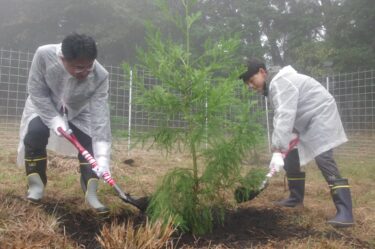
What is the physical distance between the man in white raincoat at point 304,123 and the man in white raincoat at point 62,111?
4.52 ft

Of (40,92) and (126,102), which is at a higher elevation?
(126,102)

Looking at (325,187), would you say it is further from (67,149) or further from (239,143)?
(67,149)

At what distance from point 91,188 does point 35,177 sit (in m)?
0.48

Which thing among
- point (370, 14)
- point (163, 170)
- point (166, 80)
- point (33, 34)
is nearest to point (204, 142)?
point (166, 80)

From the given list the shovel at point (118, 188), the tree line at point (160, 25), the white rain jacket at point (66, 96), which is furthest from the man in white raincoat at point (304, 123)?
the tree line at point (160, 25)

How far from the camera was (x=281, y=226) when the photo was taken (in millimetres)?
3439

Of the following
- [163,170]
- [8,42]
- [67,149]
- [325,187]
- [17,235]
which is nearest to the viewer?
[17,235]

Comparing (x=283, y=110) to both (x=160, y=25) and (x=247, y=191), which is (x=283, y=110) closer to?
(x=247, y=191)

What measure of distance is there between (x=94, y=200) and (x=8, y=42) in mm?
21242

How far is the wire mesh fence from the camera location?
8062mm

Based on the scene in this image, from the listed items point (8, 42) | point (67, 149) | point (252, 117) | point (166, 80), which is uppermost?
point (8, 42)

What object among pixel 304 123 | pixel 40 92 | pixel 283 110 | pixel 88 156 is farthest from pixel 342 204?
pixel 40 92

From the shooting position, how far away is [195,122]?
124 inches

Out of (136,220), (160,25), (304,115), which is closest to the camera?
(136,220)
